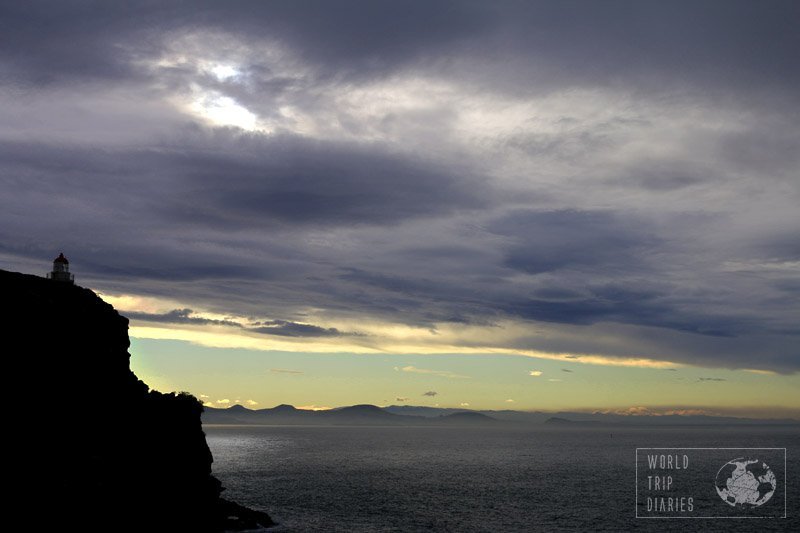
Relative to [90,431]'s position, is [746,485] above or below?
below

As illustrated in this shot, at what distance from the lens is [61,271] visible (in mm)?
88688

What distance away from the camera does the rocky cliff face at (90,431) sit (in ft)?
213

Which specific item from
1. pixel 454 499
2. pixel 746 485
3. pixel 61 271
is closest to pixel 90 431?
pixel 61 271

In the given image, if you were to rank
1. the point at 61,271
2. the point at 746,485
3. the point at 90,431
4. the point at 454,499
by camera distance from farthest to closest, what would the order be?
1. the point at 746,485
2. the point at 454,499
3. the point at 61,271
4. the point at 90,431

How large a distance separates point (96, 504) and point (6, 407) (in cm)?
1278

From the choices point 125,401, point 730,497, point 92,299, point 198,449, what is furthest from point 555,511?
point 92,299

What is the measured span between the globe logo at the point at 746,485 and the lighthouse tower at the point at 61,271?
11217 centimetres

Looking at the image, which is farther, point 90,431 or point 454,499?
point 454,499

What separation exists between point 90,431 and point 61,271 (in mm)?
24993

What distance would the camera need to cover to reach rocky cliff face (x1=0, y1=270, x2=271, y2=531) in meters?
65.1

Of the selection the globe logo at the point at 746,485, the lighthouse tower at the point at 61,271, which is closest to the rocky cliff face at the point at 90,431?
the lighthouse tower at the point at 61,271

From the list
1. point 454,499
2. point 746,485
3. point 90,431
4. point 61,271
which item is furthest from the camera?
point 746,485

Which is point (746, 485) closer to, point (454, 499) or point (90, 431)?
point (454, 499)

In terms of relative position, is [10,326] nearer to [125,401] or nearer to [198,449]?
[125,401]
